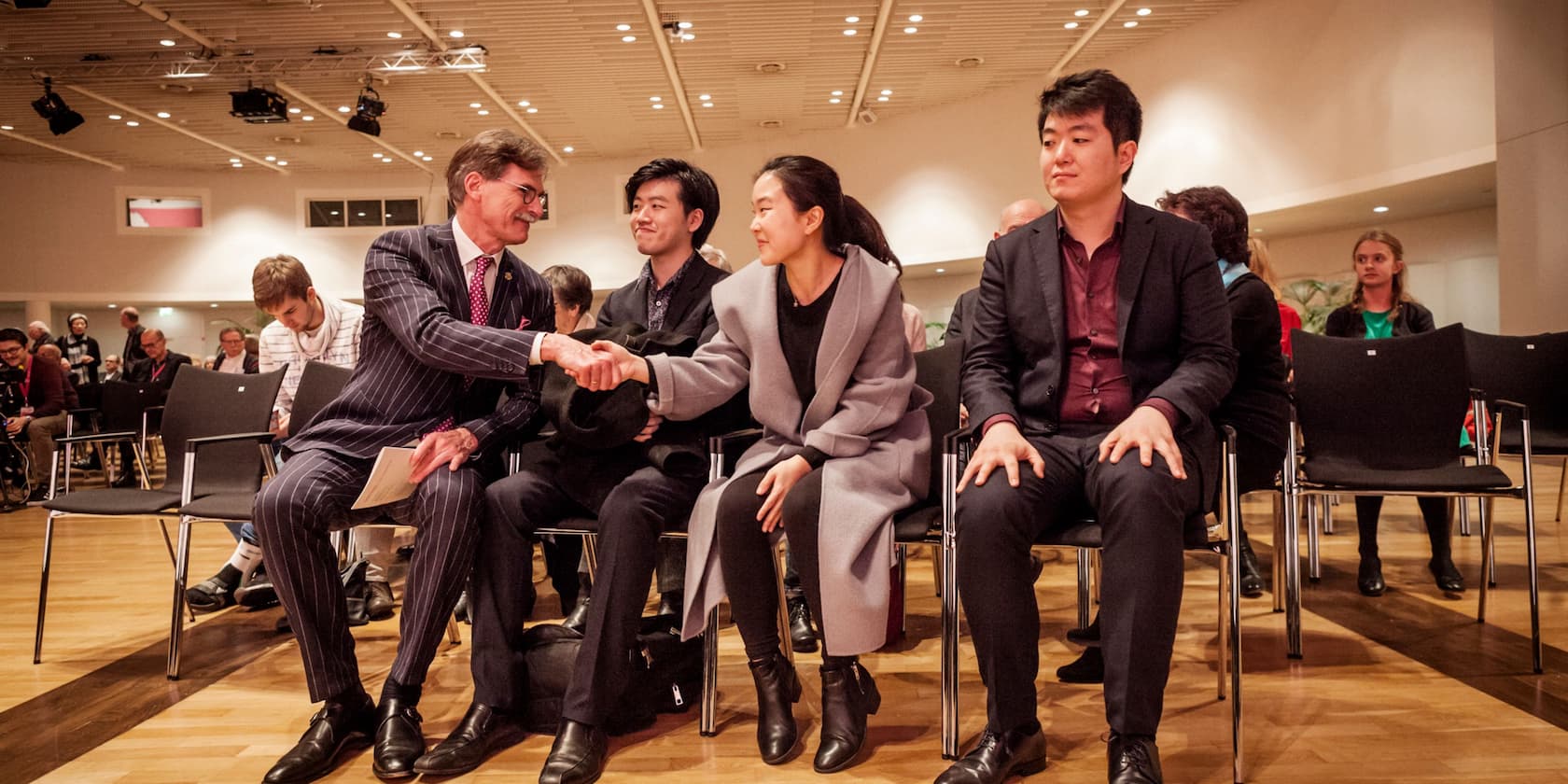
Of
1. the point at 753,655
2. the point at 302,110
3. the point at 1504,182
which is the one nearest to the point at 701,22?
the point at 302,110

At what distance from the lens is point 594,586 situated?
2.36 metres

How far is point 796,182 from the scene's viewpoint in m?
2.52

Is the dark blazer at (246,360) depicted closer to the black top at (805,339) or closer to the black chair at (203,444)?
the black chair at (203,444)

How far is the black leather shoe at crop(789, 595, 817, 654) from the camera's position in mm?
3297

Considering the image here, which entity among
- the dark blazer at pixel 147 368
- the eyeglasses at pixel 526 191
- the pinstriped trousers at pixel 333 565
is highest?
the eyeglasses at pixel 526 191

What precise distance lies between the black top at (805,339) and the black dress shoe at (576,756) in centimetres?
A: 91

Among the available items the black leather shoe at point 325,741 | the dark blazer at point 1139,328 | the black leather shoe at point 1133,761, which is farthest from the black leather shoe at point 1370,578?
the black leather shoe at point 325,741

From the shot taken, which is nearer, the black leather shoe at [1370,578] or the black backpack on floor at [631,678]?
the black backpack on floor at [631,678]

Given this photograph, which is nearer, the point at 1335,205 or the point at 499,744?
the point at 499,744

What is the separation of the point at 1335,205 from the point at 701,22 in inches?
250

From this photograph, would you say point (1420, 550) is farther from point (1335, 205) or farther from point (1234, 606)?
point (1335, 205)

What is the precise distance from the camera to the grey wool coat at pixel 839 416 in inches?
89.0

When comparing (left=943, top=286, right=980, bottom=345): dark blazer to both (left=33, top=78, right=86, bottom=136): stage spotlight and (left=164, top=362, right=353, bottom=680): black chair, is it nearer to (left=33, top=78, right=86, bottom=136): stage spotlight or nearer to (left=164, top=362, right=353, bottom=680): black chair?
(left=164, top=362, right=353, bottom=680): black chair

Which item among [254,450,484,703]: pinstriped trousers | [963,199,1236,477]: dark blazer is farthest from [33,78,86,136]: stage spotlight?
[963,199,1236,477]: dark blazer
